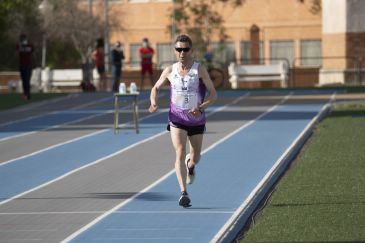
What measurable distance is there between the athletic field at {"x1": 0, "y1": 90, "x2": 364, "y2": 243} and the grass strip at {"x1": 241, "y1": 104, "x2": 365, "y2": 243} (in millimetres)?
330

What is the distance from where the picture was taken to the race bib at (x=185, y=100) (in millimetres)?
15664

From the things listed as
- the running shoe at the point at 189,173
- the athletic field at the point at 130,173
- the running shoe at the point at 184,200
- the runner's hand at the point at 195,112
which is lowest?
the athletic field at the point at 130,173

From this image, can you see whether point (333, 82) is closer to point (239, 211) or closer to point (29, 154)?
point (29, 154)

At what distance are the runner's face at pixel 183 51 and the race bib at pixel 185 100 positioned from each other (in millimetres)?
425

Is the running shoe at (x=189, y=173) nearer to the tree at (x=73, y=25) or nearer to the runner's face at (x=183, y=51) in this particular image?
the runner's face at (x=183, y=51)

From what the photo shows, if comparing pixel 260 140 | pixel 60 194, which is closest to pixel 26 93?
pixel 260 140

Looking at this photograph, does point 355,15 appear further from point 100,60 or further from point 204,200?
point 204,200

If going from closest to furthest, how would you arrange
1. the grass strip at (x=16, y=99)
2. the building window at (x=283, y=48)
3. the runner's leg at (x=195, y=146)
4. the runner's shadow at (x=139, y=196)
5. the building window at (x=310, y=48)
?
the runner's leg at (x=195, y=146), the runner's shadow at (x=139, y=196), the grass strip at (x=16, y=99), the building window at (x=310, y=48), the building window at (x=283, y=48)

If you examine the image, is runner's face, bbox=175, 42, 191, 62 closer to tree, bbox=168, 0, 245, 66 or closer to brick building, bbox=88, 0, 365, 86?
brick building, bbox=88, 0, 365, 86

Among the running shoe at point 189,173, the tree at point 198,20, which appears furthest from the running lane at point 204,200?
the tree at point 198,20

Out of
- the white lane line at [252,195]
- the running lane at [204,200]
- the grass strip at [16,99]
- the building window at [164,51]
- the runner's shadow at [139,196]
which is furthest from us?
the building window at [164,51]

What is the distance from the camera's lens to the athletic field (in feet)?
46.0

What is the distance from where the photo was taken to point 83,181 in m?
19.1

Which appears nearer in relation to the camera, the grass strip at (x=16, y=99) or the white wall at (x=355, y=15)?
the grass strip at (x=16, y=99)
